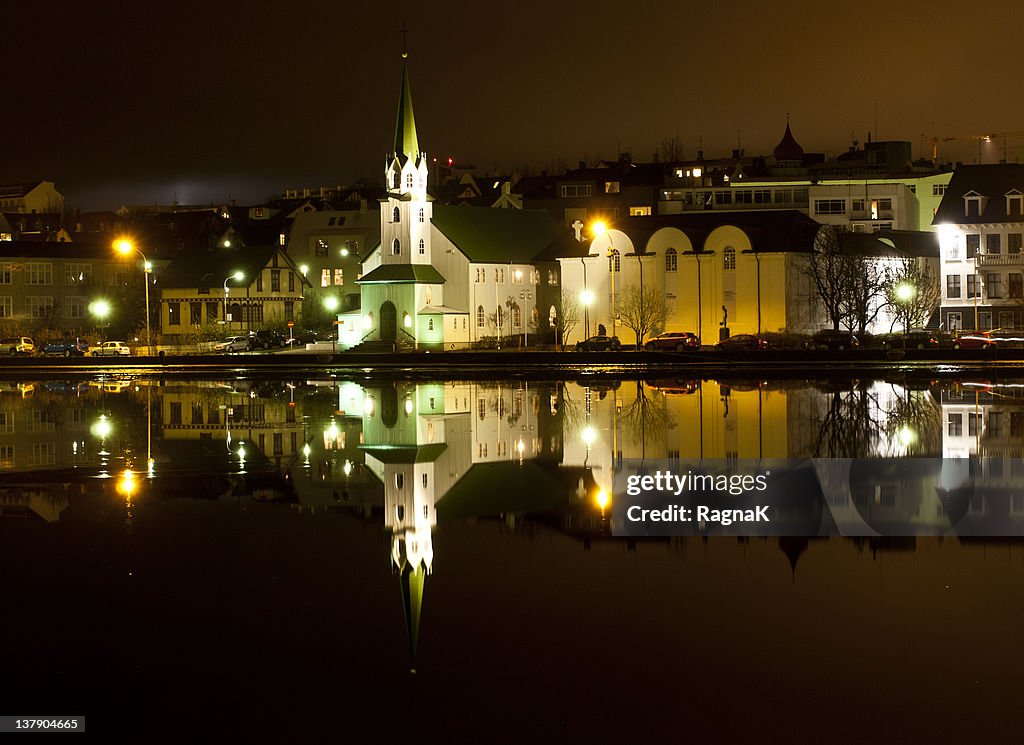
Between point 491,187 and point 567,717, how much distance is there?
145 m

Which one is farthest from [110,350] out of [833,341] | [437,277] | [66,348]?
[833,341]

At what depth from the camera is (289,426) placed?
4053cm

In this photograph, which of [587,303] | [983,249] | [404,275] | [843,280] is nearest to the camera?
[843,280]

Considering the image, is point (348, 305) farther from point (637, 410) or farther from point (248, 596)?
point (248, 596)

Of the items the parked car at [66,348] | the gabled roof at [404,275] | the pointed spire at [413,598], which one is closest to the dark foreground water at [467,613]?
the pointed spire at [413,598]

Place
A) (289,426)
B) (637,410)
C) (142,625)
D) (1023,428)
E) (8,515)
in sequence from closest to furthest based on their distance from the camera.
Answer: (142,625) → (8,515) → (1023,428) → (289,426) → (637,410)

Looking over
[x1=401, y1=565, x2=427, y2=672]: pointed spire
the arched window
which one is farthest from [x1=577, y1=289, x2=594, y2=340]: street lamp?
[x1=401, y1=565, x2=427, y2=672]: pointed spire

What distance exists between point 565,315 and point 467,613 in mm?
81520

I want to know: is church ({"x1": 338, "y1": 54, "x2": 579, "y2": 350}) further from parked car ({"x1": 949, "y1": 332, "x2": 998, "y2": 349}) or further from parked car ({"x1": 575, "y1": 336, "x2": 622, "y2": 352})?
parked car ({"x1": 949, "y1": 332, "x2": 998, "y2": 349})

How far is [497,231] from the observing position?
109 metres

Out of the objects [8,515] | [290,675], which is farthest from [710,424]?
[290,675]

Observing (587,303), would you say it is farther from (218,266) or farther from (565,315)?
(218,266)

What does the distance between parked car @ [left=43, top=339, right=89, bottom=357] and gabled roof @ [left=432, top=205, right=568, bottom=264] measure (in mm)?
26448

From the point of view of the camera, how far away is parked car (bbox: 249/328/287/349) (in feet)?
347
